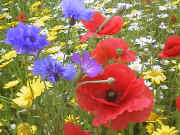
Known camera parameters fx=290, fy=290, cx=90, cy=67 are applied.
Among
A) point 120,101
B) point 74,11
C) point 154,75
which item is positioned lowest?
point 154,75

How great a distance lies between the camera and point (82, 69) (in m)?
0.40

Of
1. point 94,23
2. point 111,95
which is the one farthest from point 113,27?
point 111,95

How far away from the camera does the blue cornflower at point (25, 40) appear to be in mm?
421

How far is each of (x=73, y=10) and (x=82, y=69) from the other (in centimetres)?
12

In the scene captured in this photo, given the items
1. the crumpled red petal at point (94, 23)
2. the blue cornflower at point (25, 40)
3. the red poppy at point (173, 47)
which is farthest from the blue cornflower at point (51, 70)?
the red poppy at point (173, 47)

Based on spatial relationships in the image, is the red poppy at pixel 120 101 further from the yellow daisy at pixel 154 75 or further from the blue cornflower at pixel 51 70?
the yellow daisy at pixel 154 75

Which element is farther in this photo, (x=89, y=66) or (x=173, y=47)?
(x=173, y=47)

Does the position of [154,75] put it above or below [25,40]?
below

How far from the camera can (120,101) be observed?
0.42 metres

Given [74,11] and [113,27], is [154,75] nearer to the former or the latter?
[113,27]

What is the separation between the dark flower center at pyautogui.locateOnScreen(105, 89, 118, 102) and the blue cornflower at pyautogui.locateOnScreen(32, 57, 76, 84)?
2.5 inches

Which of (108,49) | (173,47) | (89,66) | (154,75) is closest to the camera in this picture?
(89,66)

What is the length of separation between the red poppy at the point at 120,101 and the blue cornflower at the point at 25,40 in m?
0.09

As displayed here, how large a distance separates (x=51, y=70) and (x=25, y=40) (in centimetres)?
6
